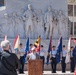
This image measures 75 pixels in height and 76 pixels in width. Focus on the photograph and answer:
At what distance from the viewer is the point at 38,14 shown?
20938mm

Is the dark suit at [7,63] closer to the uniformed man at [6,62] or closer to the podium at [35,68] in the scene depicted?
the uniformed man at [6,62]

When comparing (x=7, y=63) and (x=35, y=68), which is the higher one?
(x=7, y=63)

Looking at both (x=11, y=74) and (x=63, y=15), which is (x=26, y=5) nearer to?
(x=63, y=15)

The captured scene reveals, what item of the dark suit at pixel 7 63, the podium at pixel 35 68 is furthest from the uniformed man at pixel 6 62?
the podium at pixel 35 68

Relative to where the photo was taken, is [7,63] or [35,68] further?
[35,68]

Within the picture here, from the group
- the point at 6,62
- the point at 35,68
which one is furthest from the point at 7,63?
the point at 35,68

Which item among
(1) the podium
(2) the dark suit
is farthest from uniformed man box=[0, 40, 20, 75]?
(1) the podium

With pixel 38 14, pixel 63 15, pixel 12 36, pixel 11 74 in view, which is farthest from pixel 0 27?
pixel 11 74

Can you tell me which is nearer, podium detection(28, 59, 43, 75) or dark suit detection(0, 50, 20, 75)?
dark suit detection(0, 50, 20, 75)

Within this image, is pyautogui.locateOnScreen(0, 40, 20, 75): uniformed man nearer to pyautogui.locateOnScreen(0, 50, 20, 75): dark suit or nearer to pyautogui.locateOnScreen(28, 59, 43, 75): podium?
pyautogui.locateOnScreen(0, 50, 20, 75): dark suit

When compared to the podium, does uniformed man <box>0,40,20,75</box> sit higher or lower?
higher

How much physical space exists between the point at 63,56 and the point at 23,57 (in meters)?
1.91

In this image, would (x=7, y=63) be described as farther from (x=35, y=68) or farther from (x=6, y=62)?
(x=35, y=68)

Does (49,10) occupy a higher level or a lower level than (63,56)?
higher
